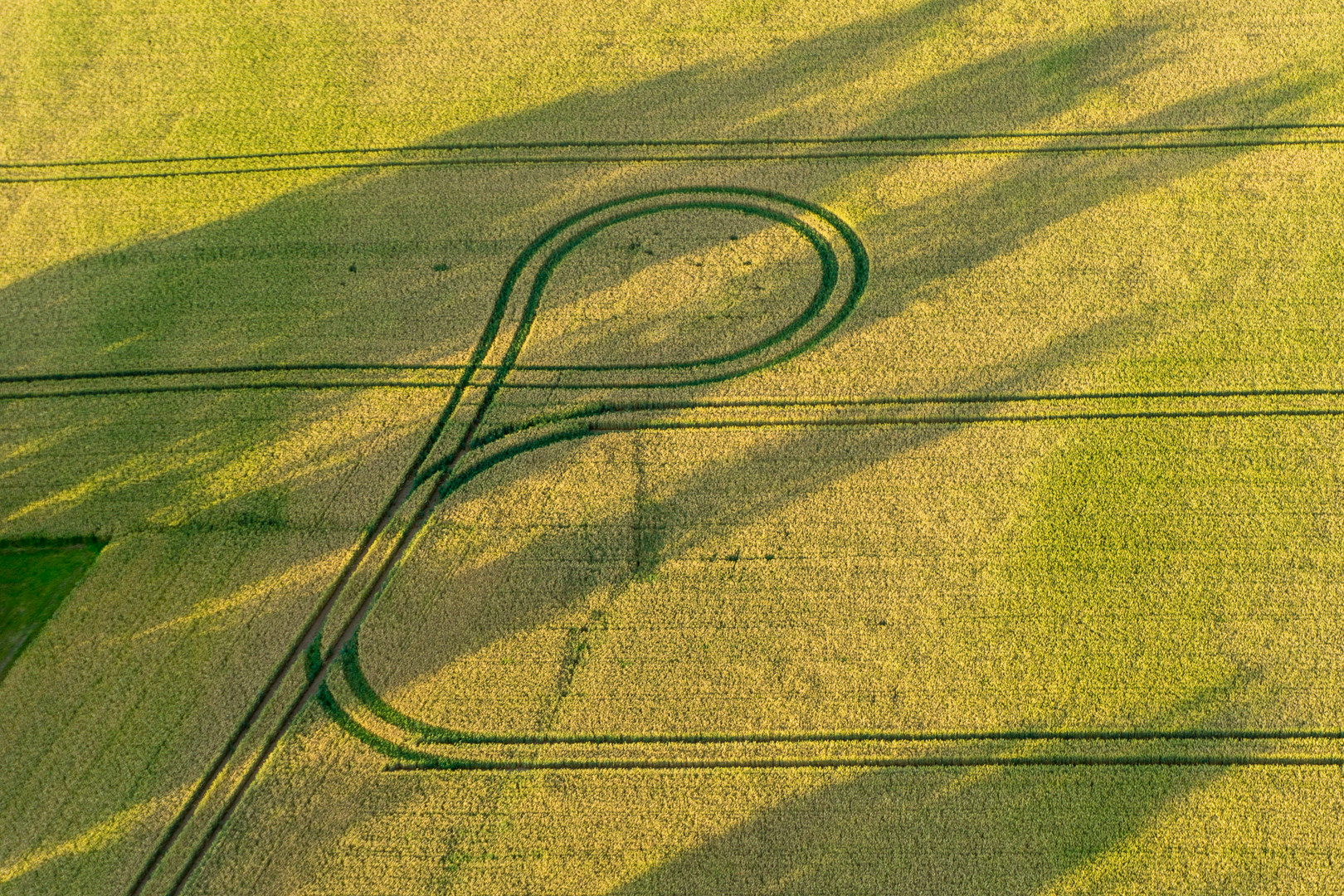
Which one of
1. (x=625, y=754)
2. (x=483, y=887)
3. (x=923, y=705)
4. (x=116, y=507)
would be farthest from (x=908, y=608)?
(x=116, y=507)

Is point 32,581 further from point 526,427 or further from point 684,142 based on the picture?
point 684,142

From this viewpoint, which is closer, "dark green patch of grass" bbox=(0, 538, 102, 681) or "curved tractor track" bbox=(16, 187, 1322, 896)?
"curved tractor track" bbox=(16, 187, 1322, 896)

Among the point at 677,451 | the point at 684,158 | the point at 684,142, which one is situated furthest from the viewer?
the point at 684,142

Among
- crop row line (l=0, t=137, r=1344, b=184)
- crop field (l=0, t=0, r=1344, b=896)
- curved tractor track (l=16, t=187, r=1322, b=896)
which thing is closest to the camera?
crop field (l=0, t=0, r=1344, b=896)

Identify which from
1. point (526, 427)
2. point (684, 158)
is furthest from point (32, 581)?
point (684, 158)

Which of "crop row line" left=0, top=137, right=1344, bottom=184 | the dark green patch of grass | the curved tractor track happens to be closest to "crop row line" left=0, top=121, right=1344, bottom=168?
"crop row line" left=0, top=137, right=1344, bottom=184

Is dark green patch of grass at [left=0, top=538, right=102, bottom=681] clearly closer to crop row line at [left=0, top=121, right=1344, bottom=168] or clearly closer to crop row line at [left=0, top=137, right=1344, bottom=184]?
crop row line at [left=0, top=137, right=1344, bottom=184]
